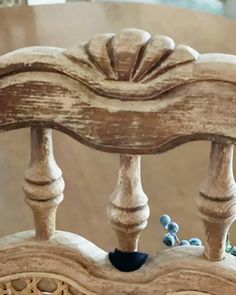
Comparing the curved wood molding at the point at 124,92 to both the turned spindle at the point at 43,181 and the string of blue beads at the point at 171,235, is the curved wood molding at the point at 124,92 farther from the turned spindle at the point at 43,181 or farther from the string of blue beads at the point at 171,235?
the string of blue beads at the point at 171,235

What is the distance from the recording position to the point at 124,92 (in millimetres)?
462

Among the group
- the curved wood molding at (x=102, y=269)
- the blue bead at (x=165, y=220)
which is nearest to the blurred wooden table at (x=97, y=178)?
the blue bead at (x=165, y=220)

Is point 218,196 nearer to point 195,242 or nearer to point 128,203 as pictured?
point 128,203

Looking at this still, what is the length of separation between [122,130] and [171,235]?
1.02ft

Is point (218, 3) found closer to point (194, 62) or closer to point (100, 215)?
point (100, 215)

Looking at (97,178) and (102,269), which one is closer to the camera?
(102,269)

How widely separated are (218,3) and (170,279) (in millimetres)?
1967

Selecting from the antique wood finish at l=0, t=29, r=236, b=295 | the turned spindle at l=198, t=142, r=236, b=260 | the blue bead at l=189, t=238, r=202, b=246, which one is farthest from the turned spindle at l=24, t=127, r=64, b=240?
the blue bead at l=189, t=238, r=202, b=246

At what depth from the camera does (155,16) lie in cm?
152

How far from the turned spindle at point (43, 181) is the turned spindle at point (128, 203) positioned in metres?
0.04

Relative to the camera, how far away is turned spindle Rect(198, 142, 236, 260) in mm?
492

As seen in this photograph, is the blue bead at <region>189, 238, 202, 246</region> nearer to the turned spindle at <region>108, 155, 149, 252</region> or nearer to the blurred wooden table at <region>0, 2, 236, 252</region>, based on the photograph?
the blurred wooden table at <region>0, 2, 236, 252</region>

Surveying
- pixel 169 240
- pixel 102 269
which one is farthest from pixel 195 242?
pixel 102 269

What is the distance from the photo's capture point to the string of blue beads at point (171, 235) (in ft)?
2.46
